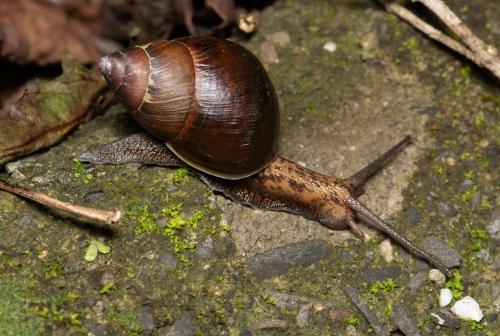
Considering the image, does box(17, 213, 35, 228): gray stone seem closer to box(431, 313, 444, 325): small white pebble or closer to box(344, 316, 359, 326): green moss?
box(344, 316, 359, 326): green moss

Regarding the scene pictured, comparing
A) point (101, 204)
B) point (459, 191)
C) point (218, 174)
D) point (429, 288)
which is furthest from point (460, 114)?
point (101, 204)

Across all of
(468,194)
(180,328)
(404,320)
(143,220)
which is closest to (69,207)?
(143,220)

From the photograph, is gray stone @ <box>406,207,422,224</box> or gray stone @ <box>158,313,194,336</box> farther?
gray stone @ <box>406,207,422,224</box>

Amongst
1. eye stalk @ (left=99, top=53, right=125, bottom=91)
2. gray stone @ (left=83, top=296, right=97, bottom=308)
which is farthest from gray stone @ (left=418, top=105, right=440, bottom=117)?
gray stone @ (left=83, top=296, right=97, bottom=308)

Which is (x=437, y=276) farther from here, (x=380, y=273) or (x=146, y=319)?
(x=146, y=319)

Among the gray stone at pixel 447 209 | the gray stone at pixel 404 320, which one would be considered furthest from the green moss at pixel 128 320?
the gray stone at pixel 447 209

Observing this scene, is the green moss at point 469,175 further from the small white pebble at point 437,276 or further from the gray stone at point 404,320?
the gray stone at point 404,320

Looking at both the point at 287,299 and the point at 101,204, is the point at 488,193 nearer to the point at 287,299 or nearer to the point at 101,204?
the point at 287,299
